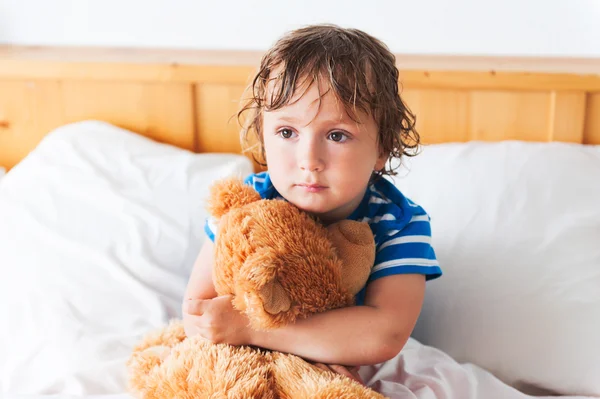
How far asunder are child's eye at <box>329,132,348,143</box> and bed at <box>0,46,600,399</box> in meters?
0.36

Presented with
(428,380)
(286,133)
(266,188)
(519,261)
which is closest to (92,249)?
(266,188)

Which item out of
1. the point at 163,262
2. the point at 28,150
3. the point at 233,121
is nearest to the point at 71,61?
the point at 28,150

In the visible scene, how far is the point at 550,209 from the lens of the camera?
1169mm

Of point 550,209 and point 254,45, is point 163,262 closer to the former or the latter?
point 254,45

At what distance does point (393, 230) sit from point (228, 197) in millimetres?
258

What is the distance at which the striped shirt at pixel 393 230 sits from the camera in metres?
0.89

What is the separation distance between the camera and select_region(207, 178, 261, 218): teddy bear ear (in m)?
0.82

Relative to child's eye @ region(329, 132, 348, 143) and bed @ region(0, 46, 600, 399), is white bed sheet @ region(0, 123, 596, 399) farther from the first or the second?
child's eye @ region(329, 132, 348, 143)

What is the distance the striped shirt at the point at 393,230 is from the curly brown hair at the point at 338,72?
0.10 m

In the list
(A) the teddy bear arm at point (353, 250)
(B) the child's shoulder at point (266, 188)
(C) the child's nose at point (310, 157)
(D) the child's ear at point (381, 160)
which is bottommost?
(A) the teddy bear arm at point (353, 250)

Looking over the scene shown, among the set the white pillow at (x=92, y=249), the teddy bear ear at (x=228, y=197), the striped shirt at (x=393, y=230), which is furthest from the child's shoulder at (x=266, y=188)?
the white pillow at (x=92, y=249)

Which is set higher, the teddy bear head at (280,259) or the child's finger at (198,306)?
the teddy bear head at (280,259)

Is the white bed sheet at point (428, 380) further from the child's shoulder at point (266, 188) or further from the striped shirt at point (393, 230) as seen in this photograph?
the child's shoulder at point (266, 188)

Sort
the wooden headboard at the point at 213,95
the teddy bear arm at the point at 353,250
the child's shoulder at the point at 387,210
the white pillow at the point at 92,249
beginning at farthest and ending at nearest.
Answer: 1. the wooden headboard at the point at 213,95
2. the white pillow at the point at 92,249
3. the child's shoulder at the point at 387,210
4. the teddy bear arm at the point at 353,250
